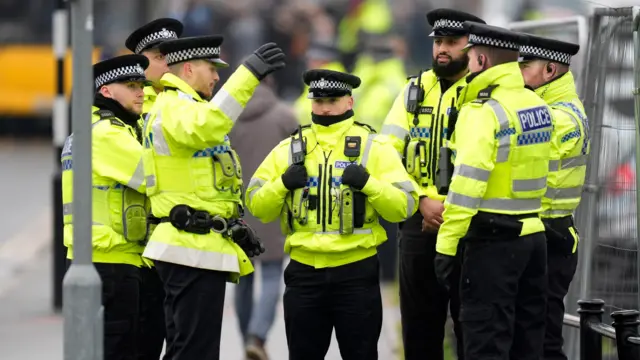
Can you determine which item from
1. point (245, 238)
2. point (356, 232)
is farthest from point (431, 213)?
point (245, 238)

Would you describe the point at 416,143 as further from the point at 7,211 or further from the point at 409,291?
the point at 7,211

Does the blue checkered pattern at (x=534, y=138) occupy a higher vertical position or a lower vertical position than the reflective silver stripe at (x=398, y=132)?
lower

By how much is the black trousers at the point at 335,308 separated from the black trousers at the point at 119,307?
854mm

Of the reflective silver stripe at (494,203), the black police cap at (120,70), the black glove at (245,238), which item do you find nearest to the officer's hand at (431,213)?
the reflective silver stripe at (494,203)

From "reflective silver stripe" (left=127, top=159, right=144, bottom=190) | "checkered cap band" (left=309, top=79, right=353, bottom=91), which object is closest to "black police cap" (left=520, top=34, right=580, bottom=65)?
"checkered cap band" (left=309, top=79, right=353, bottom=91)

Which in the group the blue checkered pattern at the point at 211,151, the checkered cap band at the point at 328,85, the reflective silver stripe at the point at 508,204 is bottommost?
the reflective silver stripe at the point at 508,204

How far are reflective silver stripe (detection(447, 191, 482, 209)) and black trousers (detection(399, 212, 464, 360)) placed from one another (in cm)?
97

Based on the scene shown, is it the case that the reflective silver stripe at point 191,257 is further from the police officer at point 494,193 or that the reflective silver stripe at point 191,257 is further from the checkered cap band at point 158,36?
the checkered cap band at point 158,36

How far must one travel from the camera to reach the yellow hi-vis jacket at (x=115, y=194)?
8.38 meters

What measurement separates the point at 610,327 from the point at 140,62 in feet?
10.6

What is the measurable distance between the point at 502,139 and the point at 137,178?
1978 mm

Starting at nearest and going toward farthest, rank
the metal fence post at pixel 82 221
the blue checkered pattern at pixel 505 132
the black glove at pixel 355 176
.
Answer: the metal fence post at pixel 82 221 < the blue checkered pattern at pixel 505 132 < the black glove at pixel 355 176

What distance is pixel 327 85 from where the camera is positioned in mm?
8516

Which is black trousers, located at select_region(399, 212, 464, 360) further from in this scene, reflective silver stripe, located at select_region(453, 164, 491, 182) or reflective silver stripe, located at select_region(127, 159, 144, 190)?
reflective silver stripe, located at select_region(127, 159, 144, 190)
